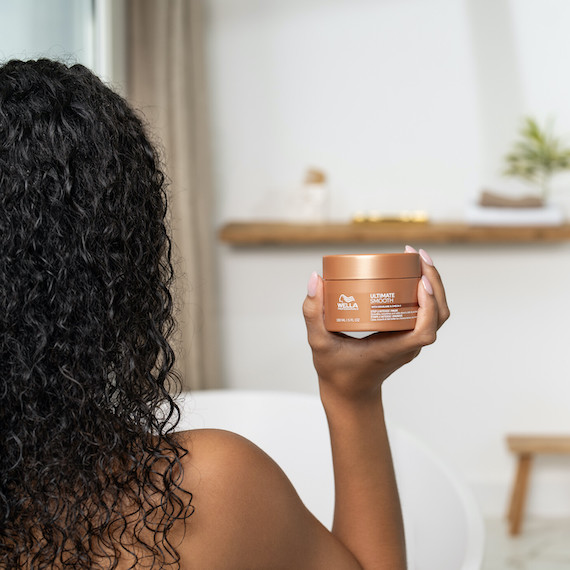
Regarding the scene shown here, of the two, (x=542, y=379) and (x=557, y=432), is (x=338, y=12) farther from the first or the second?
(x=557, y=432)

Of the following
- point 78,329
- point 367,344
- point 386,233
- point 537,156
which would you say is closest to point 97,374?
point 78,329

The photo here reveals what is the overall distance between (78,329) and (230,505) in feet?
0.69

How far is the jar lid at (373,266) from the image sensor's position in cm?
79

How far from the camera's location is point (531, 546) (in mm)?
2570

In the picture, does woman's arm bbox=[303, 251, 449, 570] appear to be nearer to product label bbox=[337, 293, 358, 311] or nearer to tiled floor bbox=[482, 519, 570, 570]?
product label bbox=[337, 293, 358, 311]

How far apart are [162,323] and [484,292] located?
7.30 ft

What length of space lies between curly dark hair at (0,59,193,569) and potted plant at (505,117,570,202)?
85.2 inches

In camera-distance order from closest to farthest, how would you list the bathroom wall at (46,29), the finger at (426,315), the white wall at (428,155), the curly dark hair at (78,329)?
1. the curly dark hair at (78,329)
2. the finger at (426,315)
3. the bathroom wall at (46,29)
4. the white wall at (428,155)

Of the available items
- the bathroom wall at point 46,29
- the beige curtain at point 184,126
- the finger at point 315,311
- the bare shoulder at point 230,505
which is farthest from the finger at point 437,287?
the beige curtain at point 184,126

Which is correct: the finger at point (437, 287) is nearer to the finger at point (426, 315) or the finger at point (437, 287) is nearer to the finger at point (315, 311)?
the finger at point (426, 315)

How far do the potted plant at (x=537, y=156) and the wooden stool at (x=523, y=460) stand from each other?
0.86 m

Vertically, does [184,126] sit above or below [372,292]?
above

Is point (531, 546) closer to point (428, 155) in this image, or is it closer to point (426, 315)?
point (428, 155)

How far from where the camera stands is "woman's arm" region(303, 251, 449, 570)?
0.78 meters
